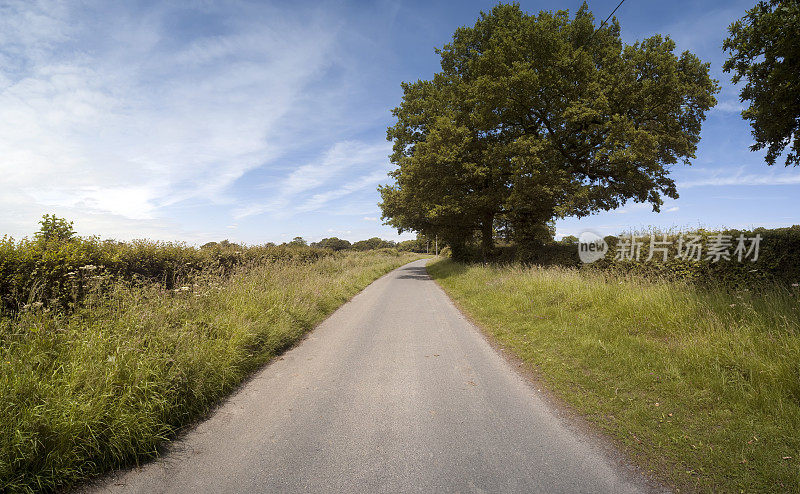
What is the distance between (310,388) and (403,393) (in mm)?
1274

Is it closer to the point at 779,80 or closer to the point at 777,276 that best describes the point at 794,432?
the point at 777,276

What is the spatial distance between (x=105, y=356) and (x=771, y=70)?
519 inches

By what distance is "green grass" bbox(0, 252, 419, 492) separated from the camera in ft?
7.93

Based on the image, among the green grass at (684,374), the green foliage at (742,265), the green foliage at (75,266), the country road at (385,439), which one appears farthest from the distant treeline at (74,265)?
the green foliage at (742,265)

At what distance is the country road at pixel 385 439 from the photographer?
96.0 inches

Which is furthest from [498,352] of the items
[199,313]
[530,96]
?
[530,96]

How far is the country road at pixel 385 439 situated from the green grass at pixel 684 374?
1.63 ft

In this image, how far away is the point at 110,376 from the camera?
3049 millimetres

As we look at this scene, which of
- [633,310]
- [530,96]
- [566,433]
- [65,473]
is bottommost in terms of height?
[566,433]

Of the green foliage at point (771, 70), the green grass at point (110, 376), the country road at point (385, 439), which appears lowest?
the country road at point (385, 439)

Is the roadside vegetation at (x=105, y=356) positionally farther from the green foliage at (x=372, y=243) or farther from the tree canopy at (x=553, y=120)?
the green foliage at (x=372, y=243)

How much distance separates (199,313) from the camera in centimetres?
512

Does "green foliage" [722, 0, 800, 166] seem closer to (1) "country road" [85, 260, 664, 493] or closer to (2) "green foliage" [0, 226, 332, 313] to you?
(1) "country road" [85, 260, 664, 493]

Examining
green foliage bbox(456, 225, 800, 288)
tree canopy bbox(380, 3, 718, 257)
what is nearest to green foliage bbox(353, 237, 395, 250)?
tree canopy bbox(380, 3, 718, 257)
